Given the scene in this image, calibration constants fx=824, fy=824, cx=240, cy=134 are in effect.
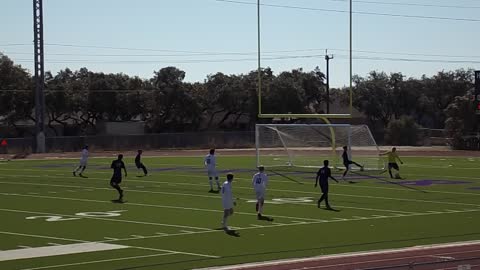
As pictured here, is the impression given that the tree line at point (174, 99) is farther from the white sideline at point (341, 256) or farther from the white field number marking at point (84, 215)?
the white sideline at point (341, 256)

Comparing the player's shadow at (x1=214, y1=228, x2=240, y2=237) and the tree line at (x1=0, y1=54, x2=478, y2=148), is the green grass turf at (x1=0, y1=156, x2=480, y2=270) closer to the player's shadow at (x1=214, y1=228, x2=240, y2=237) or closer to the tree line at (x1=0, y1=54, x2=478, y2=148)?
the player's shadow at (x1=214, y1=228, x2=240, y2=237)

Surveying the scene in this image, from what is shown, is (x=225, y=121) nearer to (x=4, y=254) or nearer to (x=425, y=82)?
(x=425, y=82)

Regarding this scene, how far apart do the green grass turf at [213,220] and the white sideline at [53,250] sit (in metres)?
0.44

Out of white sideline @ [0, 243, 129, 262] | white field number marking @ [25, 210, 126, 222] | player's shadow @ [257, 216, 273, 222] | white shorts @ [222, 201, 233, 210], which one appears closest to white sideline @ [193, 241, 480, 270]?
white sideline @ [0, 243, 129, 262]

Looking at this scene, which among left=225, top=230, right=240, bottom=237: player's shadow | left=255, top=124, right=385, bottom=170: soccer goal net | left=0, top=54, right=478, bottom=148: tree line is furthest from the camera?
left=0, top=54, right=478, bottom=148: tree line

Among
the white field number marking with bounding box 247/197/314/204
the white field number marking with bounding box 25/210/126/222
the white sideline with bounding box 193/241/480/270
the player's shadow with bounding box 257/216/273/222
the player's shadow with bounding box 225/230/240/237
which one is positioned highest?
the white field number marking with bounding box 247/197/314/204

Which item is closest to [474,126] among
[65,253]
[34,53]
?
[34,53]

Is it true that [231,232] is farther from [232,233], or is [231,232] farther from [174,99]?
[174,99]

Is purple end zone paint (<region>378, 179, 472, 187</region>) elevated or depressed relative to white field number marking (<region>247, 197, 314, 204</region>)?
elevated

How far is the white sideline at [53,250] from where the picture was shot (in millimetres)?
16678

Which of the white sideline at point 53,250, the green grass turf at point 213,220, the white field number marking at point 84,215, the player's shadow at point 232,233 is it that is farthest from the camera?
the white field number marking at point 84,215

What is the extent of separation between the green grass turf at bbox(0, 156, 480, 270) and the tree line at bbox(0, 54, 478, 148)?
45251 mm

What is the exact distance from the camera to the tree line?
278 ft

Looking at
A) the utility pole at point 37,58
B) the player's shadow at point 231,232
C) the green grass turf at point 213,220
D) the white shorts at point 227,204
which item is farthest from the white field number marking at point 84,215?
the utility pole at point 37,58
